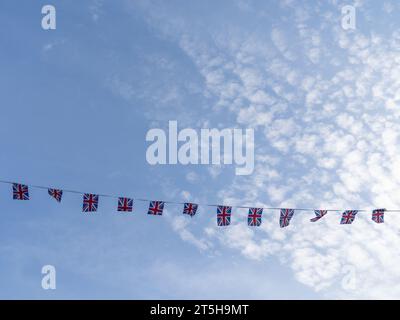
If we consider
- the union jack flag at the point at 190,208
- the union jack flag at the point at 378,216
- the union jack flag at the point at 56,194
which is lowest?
the union jack flag at the point at 378,216

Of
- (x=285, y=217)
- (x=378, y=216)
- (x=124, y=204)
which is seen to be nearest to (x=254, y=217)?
(x=285, y=217)

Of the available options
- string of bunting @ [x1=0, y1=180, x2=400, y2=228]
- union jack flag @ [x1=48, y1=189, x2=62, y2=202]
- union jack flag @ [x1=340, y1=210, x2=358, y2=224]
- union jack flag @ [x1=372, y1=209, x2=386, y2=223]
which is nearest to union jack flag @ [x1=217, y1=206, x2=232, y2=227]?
string of bunting @ [x1=0, y1=180, x2=400, y2=228]

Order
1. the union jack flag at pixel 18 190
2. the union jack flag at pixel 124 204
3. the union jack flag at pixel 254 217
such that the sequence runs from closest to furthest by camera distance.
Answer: the union jack flag at pixel 18 190 → the union jack flag at pixel 124 204 → the union jack flag at pixel 254 217

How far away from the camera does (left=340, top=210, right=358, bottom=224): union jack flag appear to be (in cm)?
2559

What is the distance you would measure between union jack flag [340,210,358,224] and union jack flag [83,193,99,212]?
14.0 meters

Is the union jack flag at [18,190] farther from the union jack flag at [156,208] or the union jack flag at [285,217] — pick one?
the union jack flag at [285,217]

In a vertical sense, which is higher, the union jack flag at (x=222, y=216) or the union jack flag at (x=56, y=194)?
the union jack flag at (x=56, y=194)

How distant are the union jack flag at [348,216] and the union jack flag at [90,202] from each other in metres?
14.0

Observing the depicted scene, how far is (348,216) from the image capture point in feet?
84.2

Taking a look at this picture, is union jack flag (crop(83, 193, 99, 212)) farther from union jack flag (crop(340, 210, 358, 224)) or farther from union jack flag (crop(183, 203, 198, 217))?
union jack flag (crop(340, 210, 358, 224))

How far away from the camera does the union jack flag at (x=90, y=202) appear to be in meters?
24.9

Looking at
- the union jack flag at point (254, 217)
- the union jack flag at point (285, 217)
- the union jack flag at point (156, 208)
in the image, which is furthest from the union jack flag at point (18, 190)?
the union jack flag at point (285, 217)
